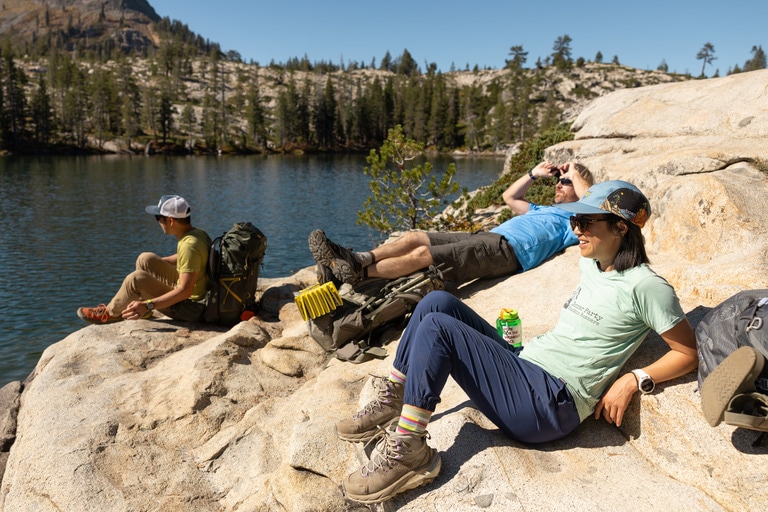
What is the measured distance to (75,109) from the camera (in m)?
79.3

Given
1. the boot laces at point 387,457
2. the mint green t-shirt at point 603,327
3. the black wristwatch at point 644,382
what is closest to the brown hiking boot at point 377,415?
the boot laces at point 387,457

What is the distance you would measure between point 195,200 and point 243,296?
2851cm

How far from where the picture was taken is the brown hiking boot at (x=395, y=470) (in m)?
3.02

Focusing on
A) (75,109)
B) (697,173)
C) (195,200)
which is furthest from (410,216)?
(75,109)

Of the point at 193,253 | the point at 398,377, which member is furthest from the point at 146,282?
the point at 398,377

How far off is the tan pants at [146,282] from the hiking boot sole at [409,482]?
5.32 m

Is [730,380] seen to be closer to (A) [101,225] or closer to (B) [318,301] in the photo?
(B) [318,301]

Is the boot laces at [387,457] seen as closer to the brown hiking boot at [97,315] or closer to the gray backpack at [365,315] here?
the gray backpack at [365,315]

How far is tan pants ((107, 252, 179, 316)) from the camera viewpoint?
7.24m

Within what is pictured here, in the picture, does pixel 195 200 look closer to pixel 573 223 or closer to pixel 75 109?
pixel 573 223

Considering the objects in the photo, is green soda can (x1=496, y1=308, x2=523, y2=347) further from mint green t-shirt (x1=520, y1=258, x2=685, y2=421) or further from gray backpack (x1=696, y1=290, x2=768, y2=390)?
gray backpack (x1=696, y1=290, x2=768, y2=390)

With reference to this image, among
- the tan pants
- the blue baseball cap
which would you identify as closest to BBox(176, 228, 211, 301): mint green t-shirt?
the tan pants

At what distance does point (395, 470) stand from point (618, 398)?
152 cm

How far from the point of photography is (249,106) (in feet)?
318
